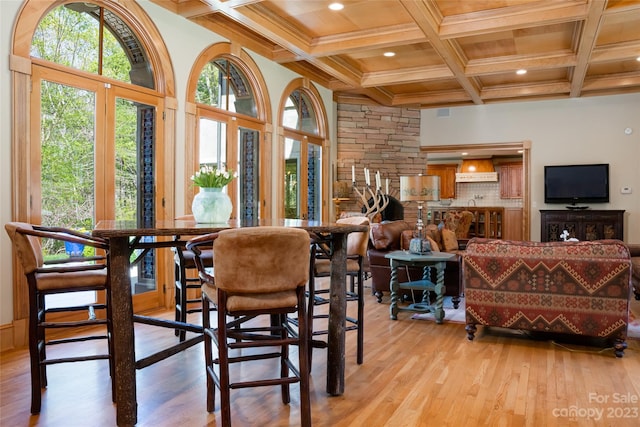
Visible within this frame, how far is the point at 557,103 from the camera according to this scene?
8.31 meters

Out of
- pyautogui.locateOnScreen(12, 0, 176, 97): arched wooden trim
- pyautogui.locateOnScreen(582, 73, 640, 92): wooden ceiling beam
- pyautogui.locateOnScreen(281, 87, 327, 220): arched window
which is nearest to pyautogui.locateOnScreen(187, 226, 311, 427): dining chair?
pyautogui.locateOnScreen(12, 0, 176, 97): arched wooden trim

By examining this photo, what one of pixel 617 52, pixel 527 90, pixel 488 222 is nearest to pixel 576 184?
pixel 527 90

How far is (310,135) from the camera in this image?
24.4 ft

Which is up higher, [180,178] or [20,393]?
[180,178]


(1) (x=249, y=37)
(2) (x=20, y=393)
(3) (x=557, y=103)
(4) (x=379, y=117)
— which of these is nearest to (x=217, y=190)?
(2) (x=20, y=393)

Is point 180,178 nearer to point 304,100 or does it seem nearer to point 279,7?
point 279,7

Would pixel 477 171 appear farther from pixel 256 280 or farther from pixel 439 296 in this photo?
pixel 256 280

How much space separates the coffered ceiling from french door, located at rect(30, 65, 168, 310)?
120 centimetres

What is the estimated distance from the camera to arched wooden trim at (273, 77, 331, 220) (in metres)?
6.52

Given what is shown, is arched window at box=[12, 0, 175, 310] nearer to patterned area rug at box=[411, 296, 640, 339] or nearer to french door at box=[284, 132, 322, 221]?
french door at box=[284, 132, 322, 221]

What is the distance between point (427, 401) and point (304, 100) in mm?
5760

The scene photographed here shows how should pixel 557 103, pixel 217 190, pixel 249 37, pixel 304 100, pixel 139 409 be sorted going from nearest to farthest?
pixel 139 409 → pixel 217 190 → pixel 249 37 → pixel 304 100 → pixel 557 103

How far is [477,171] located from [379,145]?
467 centimetres

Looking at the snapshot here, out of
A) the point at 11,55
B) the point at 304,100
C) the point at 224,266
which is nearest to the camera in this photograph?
the point at 224,266
